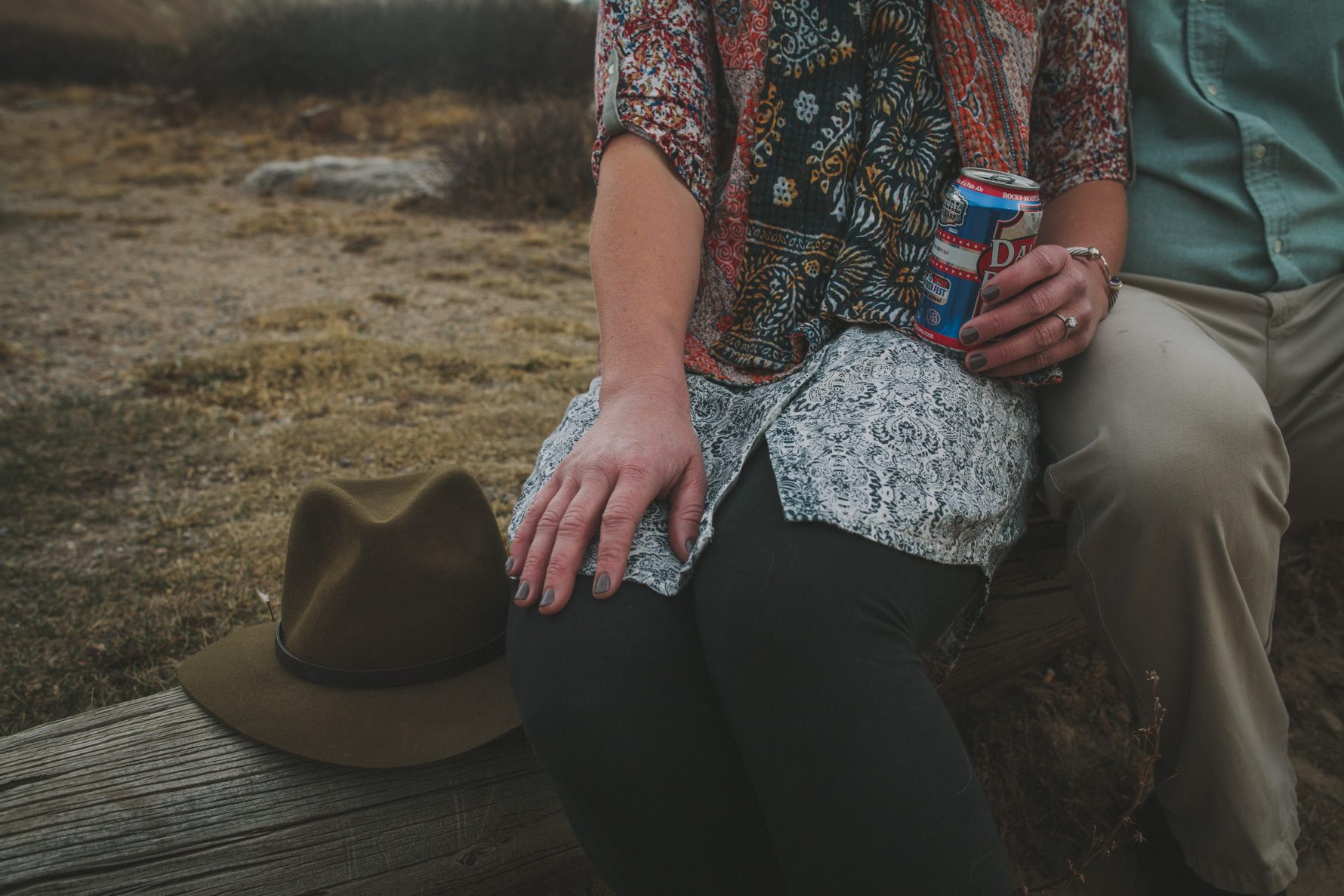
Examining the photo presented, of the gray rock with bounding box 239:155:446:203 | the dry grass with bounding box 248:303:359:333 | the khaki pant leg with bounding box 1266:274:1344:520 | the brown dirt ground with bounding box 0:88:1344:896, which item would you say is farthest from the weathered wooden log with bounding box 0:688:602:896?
the gray rock with bounding box 239:155:446:203

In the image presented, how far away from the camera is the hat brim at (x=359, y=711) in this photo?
112 cm

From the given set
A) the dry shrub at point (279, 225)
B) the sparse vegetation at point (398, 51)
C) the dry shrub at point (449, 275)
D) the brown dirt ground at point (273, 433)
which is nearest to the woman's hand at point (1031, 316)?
the brown dirt ground at point (273, 433)

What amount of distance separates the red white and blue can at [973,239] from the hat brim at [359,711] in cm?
84

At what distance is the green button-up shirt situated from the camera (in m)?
1.48

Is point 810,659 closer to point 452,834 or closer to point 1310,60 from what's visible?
point 452,834

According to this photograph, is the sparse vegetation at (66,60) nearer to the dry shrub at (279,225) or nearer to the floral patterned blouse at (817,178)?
the dry shrub at (279,225)

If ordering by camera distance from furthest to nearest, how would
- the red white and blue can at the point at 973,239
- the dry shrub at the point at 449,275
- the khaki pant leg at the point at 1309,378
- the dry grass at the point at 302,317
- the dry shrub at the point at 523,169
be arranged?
the dry shrub at the point at 523,169, the dry shrub at the point at 449,275, the dry grass at the point at 302,317, the khaki pant leg at the point at 1309,378, the red white and blue can at the point at 973,239

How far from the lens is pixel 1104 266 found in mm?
1308

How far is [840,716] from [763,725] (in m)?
0.08

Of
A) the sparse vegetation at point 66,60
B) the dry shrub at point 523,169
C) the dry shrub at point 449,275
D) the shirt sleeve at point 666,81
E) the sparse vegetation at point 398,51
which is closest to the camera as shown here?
the shirt sleeve at point 666,81

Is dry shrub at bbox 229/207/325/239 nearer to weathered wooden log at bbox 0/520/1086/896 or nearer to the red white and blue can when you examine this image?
weathered wooden log at bbox 0/520/1086/896

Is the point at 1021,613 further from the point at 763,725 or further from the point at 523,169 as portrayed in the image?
the point at 523,169

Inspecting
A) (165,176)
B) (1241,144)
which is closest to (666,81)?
(1241,144)

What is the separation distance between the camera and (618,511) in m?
1.00
